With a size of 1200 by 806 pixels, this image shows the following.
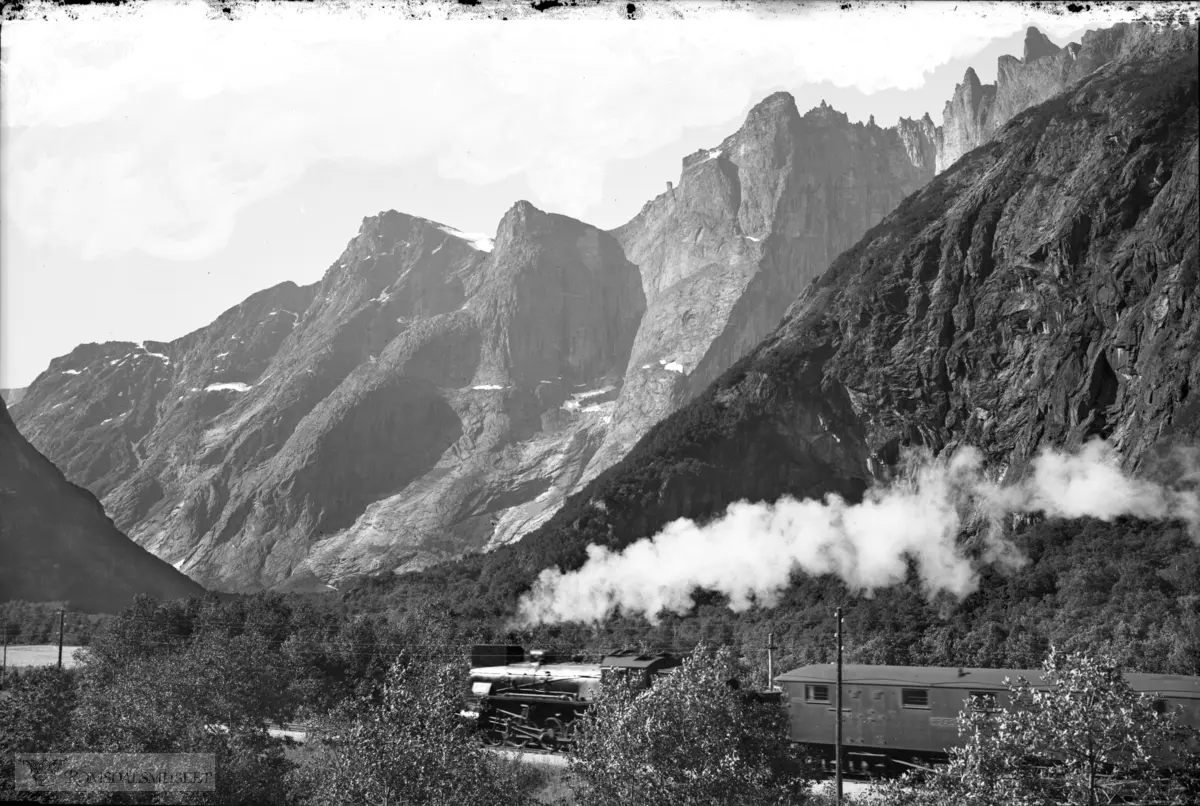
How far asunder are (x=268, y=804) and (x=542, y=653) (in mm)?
29878

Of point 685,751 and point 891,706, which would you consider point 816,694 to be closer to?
point 891,706

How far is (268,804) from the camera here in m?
63.3

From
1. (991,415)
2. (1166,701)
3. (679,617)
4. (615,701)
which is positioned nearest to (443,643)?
(679,617)

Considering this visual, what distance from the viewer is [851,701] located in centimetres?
7244

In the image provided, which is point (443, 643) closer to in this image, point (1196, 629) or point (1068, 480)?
point (1196, 629)

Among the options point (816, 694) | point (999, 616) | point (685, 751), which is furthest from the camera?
point (999, 616)

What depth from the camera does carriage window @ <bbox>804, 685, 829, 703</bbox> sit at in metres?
73.8

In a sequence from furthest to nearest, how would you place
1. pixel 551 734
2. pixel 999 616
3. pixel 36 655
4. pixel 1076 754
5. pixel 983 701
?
pixel 36 655 < pixel 999 616 < pixel 551 734 < pixel 983 701 < pixel 1076 754

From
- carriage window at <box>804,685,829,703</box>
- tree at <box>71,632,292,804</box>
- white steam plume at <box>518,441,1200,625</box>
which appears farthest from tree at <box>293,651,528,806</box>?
white steam plume at <box>518,441,1200,625</box>

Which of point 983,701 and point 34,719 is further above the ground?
point 983,701

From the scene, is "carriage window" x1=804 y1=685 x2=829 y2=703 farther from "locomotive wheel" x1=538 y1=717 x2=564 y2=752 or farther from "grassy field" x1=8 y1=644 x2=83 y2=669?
"grassy field" x1=8 y1=644 x2=83 y2=669

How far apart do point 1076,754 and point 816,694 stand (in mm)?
26082

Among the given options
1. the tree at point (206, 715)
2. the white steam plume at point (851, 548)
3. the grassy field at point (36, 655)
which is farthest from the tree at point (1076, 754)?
the grassy field at point (36, 655)

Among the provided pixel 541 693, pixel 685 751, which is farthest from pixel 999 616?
pixel 685 751
